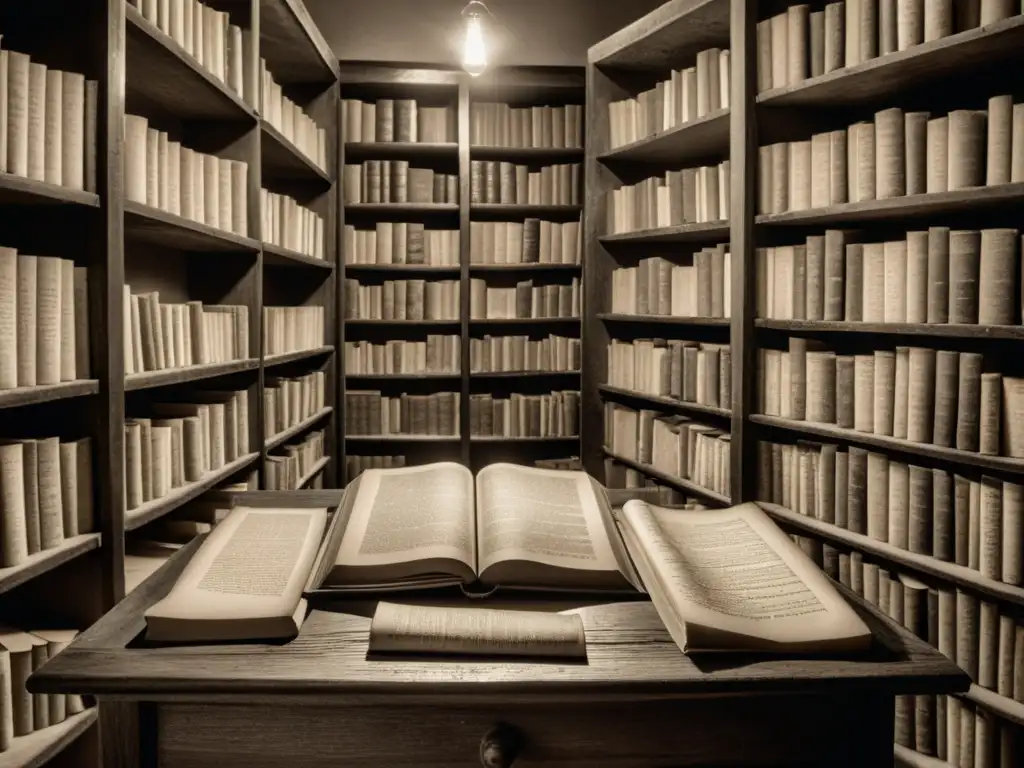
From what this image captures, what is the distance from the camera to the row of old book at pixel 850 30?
202 centimetres

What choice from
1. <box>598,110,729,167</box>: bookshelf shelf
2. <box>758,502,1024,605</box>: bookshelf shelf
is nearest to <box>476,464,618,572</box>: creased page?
<box>758,502,1024,605</box>: bookshelf shelf

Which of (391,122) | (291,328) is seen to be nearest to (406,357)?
(291,328)

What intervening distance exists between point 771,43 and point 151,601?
2482 mm

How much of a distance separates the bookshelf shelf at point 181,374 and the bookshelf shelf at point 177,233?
0.36 meters

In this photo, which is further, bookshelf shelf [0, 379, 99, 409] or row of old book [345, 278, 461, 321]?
row of old book [345, 278, 461, 321]

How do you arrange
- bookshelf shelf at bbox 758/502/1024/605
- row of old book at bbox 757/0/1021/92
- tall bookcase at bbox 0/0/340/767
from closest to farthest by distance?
tall bookcase at bbox 0/0/340/767 → bookshelf shelf at bbox 758/502/1024/605 → row of old book at bbox 757/0/1021/92

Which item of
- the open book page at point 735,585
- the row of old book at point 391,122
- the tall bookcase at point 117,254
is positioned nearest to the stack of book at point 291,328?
the tall bookcase at point 117,254

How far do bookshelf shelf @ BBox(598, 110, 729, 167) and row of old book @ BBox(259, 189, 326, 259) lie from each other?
1.37 metres

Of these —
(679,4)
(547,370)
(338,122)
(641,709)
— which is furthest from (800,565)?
(338,122)

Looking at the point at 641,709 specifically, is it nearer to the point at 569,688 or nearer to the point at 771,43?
the point at 569,688

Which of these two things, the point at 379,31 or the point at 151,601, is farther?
the point at 379,31

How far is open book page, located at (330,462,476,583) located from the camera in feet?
2.93

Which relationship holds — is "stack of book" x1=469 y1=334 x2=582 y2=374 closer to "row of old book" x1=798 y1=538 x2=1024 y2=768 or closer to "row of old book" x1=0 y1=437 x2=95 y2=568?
"row of old book" x1=798 y1=538 x2=1024 y2=768

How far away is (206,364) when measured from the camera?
2262 millimetres
